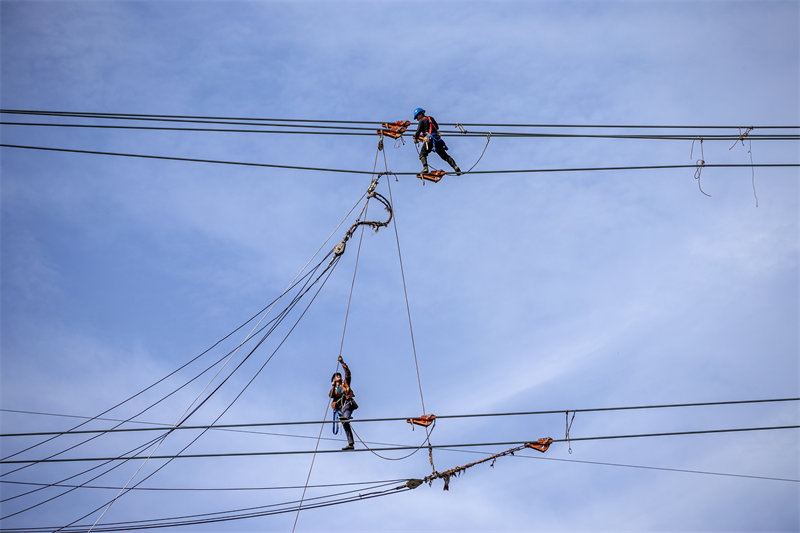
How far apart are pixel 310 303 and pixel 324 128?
10.7ft

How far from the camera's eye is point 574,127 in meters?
14.1

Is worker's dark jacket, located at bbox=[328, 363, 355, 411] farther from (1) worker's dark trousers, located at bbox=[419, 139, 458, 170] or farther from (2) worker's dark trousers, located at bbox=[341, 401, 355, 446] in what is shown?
(1) worker's dark trousers, located at bbox=[419, 139, 458, 170]

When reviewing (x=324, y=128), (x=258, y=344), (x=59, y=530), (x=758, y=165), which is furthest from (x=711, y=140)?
(x=59, y=530)

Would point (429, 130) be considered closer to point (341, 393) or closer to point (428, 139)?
point (428, 139)

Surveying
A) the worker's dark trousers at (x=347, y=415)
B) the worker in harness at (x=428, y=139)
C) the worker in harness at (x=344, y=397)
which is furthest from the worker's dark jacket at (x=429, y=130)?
the worker's dark trousers at (x=347, y=415)

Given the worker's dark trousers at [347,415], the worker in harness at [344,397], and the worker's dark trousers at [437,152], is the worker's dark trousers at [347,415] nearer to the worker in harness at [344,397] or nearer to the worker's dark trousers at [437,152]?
the worker in harness at [344,397]

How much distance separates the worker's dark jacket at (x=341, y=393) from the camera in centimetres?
1466

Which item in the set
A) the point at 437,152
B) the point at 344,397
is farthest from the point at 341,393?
the point at 437,152

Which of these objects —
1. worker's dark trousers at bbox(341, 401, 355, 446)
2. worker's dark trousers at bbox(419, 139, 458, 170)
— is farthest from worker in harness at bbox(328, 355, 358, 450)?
worker's dark trousers at bbox(419, 139, 458, 170)

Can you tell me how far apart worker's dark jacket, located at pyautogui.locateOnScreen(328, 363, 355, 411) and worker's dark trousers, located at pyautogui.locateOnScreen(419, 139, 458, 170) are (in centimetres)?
410

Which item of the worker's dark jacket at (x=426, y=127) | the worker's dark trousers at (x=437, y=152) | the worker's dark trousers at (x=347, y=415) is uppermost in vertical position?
the worker's dark jacket at (x=426, y=127)

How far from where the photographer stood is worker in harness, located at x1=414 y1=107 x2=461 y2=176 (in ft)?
48.5

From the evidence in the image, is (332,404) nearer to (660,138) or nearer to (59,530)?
(59,530)

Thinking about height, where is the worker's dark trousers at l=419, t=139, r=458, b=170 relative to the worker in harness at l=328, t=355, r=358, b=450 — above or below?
above
